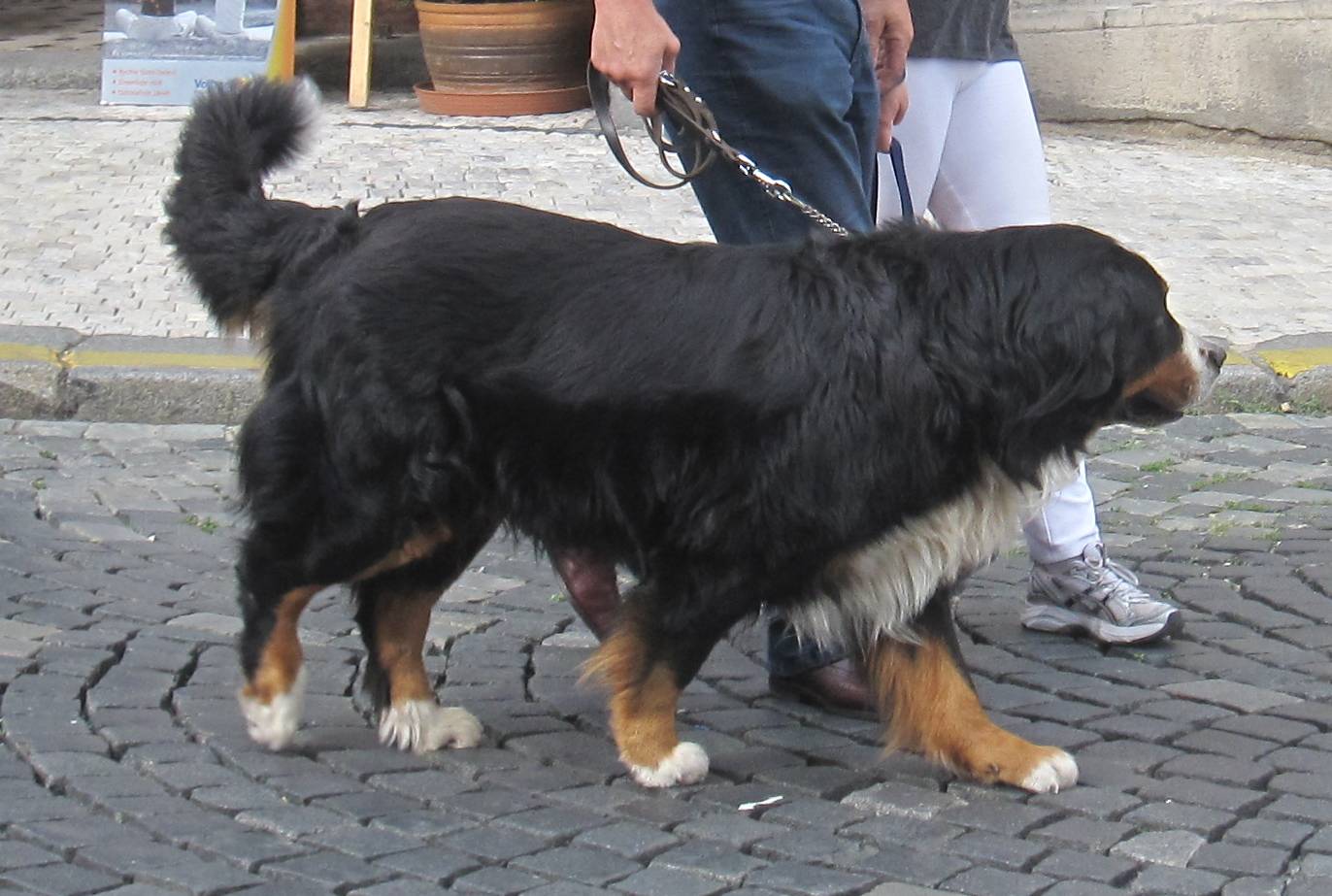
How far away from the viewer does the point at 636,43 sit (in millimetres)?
3438

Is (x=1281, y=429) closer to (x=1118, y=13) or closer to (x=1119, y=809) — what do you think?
(x=1119, y=809)

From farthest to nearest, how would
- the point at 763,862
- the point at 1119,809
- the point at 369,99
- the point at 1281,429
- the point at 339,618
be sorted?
1. the point at 369,99
2. the point at 1281,429
3. the point at 339,618
4. the point at 1119,809
5. the point at 763,862

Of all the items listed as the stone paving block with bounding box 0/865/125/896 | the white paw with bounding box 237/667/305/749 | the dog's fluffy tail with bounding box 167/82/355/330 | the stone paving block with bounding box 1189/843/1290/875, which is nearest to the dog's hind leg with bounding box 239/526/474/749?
the white paw with bounding box 237/667/305/749

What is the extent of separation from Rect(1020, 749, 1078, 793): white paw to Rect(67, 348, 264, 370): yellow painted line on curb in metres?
3.49

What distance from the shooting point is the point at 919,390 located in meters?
3.23

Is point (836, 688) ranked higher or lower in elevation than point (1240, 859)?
lower

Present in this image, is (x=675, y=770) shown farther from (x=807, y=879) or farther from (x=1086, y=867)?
(x=1086, y=867)

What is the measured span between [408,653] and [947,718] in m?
1.07

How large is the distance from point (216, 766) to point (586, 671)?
72 centimetres

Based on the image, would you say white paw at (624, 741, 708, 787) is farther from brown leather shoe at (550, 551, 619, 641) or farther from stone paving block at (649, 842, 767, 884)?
brown leather shoe at (550, 551, 619, 641)

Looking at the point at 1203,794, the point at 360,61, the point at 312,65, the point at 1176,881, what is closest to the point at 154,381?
the point at 1203,794

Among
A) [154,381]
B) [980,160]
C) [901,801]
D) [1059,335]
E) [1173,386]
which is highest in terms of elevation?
[980,160]

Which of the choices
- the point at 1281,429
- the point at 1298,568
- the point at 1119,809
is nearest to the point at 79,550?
the point at 1119,809

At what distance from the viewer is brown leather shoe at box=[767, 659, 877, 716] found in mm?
3889
